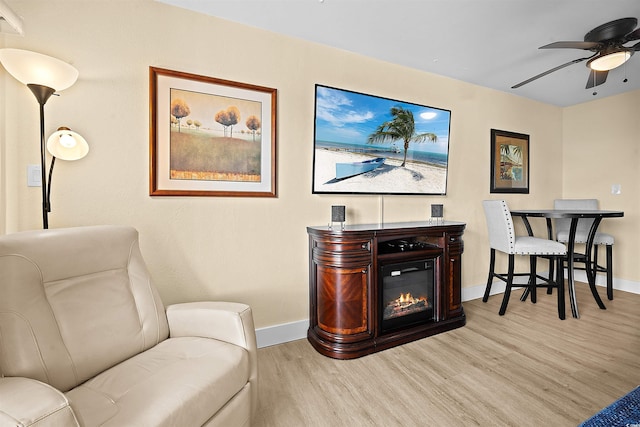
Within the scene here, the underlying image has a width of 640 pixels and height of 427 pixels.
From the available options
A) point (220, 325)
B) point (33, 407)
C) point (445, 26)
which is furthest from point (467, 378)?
point (445, 26)

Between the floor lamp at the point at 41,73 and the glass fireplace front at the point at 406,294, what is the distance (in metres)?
2.29

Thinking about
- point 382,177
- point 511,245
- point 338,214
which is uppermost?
point 382,177

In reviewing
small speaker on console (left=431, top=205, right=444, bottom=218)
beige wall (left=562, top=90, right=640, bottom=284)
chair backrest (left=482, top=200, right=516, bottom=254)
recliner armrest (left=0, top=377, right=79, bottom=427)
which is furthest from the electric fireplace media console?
beige wall (left=562, top=90, right=640, bottom=284)

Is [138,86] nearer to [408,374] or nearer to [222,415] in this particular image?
[222,415]

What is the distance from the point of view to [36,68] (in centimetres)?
149

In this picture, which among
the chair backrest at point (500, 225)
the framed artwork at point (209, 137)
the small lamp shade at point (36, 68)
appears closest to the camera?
the small lamp shade at point (36, 68)

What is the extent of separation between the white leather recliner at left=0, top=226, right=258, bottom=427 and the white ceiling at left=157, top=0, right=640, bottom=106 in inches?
72.1

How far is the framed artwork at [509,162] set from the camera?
12.0ft

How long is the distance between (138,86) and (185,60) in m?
0.38

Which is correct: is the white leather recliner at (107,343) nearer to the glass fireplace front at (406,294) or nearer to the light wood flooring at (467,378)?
the light wood flooring at (467,378)

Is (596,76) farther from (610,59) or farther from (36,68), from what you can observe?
(36,68)

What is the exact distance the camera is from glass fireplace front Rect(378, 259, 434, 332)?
2.40 meters

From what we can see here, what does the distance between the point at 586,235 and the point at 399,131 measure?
2.88 m

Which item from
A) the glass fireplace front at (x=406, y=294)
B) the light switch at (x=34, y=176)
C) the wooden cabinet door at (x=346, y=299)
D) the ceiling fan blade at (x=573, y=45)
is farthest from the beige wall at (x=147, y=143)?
the ceiling fan blade at (x=573, y=45)
